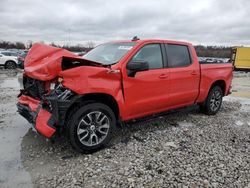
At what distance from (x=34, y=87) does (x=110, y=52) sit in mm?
1519

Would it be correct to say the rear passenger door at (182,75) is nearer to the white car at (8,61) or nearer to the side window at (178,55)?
the side window at (178,55)

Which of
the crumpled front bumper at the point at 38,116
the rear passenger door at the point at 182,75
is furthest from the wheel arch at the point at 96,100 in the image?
the rear passenger door at the point at 182,75

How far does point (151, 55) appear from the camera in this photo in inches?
182

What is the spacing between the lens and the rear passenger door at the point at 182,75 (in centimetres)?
495

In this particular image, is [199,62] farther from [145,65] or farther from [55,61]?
[55,61]

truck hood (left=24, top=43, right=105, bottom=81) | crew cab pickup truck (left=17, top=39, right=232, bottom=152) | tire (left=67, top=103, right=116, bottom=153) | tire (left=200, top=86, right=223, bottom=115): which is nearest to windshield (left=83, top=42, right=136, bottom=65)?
crew cab pickup truck (left=17, top=39, right=232, bottom=152)

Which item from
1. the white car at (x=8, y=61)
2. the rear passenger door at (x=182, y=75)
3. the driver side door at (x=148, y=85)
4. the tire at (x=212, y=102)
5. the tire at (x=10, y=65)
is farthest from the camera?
the tire at (x=10, y=65)

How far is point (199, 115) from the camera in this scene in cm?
627

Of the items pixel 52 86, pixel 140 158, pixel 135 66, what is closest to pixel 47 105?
pixel 52 86

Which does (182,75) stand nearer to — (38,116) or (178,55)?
(178,55)

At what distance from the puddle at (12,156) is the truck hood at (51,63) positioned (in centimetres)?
125

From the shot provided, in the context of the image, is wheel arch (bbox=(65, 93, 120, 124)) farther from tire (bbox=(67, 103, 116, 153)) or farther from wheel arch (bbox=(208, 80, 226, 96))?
wheel arch (bbox=(208, 80, 226, 96))

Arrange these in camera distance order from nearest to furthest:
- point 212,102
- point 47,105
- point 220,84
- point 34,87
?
point 47,105, point 34,87, point 212,102, point 220,84

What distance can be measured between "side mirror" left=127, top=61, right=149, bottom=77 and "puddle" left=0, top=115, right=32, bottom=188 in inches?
86.1
